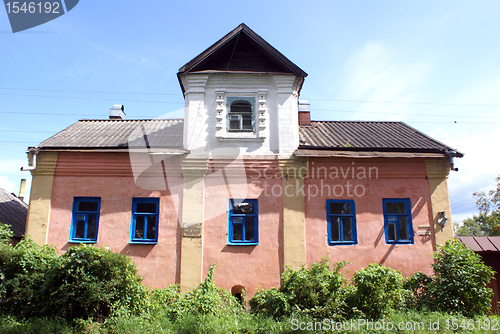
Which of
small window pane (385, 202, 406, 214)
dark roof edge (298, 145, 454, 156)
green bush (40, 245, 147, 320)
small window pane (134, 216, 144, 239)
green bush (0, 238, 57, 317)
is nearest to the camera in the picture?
green bush (40, 245, 147, 320)

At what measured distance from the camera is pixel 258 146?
1004 cm

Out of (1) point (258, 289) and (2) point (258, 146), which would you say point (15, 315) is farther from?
(2) point (258, 146)

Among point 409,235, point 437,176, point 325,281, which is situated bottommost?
point 325,281

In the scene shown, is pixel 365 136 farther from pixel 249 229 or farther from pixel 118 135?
pixel 118 135

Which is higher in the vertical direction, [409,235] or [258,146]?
[258,146]

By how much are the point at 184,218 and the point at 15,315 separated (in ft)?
14.5

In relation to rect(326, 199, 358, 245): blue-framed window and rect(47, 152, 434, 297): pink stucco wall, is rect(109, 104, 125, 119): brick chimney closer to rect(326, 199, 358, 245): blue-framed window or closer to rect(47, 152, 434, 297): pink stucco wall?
rect(47, 152, 434, 297): pink stucco wall

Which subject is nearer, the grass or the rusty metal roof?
the grass

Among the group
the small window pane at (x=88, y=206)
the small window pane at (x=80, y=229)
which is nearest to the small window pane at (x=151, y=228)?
the small window pane at (x=88, y=206)

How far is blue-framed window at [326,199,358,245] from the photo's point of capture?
9.63m

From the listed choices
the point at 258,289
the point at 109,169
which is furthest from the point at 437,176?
the point at 109,169

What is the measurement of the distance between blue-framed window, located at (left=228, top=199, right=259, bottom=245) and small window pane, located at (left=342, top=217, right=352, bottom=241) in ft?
8.59

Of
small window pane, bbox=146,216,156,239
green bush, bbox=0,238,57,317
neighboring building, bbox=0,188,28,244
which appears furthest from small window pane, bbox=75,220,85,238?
neighboring building, bbox=0,188,28,244

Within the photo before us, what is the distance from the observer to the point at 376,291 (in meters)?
7.17
